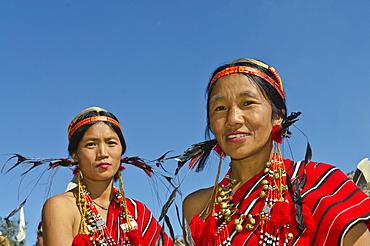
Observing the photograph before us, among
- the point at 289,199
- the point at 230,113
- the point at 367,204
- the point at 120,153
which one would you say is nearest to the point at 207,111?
the point at 230,113

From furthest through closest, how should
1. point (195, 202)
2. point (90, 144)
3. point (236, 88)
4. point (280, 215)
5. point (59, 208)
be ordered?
1. point (90, 144)
2. point (59, 208)
3. point (195, 202)
4. point (236, 88)
5. point (280, 215)

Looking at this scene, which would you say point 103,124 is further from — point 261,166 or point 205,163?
point 261,166

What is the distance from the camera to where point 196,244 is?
3.15m

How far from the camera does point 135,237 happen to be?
4.68 metres

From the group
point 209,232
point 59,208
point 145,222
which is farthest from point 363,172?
point 59,208

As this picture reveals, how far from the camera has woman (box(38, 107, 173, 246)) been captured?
4480 mm

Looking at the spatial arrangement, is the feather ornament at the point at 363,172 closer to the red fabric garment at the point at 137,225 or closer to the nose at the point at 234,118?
the nose at the point at 234,118

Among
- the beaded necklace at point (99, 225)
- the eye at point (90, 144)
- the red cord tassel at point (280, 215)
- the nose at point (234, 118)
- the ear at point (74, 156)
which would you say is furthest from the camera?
the ear at point (74, 156)

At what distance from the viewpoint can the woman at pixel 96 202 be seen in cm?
448

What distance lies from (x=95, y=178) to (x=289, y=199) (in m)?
2.33

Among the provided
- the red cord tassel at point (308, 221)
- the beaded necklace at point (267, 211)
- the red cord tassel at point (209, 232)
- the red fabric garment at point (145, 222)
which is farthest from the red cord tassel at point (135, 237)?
the red cord tassel at point (308, 221)

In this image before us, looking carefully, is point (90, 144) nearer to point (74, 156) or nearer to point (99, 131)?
point (99, 131)

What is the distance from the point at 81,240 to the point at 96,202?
23.4 inches

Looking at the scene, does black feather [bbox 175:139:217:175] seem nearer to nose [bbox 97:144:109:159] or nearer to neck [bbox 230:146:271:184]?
neck [bbox 230:146:271:184]
